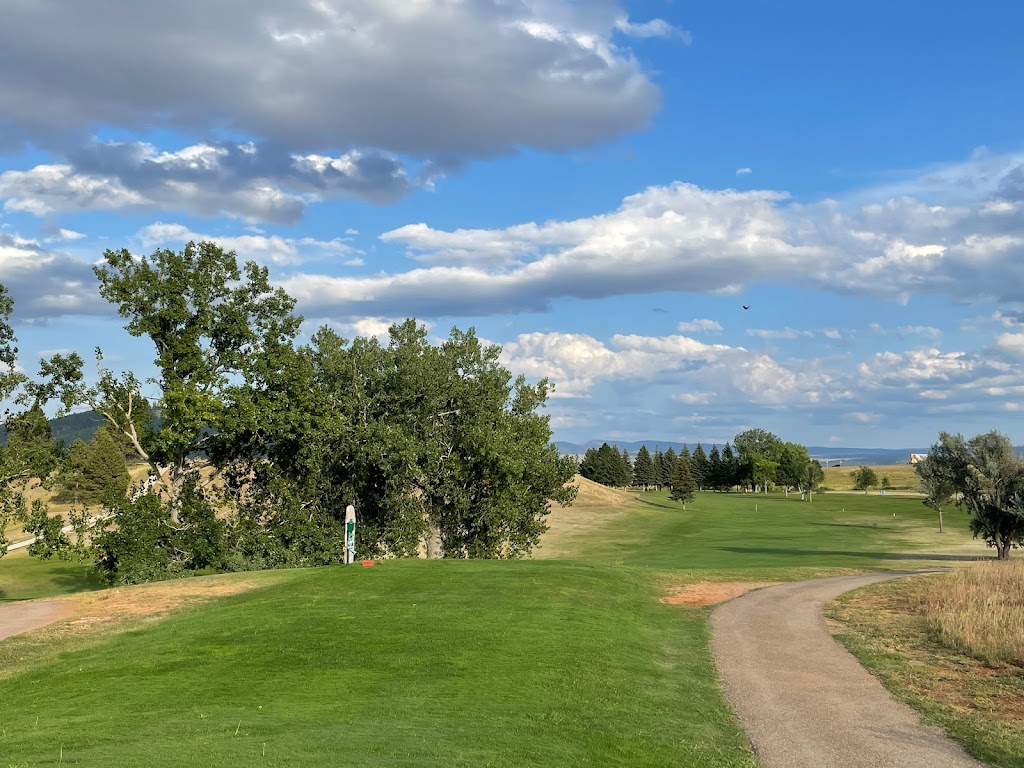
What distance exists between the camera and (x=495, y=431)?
45.2 metres

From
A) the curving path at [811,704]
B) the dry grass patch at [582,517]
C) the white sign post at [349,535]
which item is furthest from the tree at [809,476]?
the curving path at [811,704]

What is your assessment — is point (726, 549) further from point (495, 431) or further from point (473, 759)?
point (473, 759)

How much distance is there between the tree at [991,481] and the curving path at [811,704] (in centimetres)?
2945

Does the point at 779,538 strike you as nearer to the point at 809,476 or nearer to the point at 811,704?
the point at 811,704

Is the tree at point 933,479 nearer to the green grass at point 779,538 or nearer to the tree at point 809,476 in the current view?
the green grass at point 779,538

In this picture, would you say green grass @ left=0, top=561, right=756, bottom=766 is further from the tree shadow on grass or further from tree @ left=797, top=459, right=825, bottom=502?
tree @ left=797, top=459, right=825, bottom=502

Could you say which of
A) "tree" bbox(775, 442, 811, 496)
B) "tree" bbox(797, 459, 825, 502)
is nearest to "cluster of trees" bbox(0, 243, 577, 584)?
"tree" bbox(797, 459, 825, 502)

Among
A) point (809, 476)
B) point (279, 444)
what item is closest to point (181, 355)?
point (279, 444)

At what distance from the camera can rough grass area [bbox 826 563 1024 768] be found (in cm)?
1396

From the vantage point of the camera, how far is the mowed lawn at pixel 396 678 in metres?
11.8

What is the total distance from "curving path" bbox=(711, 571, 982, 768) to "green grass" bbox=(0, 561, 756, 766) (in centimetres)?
62

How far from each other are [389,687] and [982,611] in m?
18.1

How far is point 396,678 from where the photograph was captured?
16.7 metres

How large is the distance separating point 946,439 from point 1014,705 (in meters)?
40.2
